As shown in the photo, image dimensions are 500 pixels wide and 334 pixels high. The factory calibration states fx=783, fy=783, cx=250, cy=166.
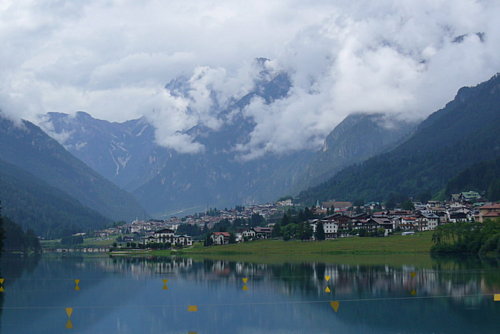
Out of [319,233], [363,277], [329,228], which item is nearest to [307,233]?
[319,233]

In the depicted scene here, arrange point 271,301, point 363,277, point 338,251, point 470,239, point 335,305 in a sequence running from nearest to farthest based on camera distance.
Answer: point 335,305 → point 271,301 → point 363,277 → point 470,239 → point 338,251

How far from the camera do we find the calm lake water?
62.1 meters

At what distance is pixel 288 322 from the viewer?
209 ft

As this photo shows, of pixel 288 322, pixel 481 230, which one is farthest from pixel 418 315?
pixel 481 230

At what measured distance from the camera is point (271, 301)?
74.8 m

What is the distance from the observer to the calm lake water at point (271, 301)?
204ft

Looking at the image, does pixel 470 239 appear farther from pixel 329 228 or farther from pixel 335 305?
pixel 335 305

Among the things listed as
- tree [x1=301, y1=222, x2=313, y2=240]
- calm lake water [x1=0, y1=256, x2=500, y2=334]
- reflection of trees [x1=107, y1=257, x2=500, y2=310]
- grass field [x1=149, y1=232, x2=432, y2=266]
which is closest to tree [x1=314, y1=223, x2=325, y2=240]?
tree [x1=301, y1=222, x2=313, y2=240]

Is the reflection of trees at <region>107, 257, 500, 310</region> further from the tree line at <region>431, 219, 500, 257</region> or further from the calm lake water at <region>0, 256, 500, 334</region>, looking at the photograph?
the tree line at <region>431, 219, 500, 257</region>

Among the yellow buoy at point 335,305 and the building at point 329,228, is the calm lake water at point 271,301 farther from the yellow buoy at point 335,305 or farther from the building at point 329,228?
the building at point 329,228

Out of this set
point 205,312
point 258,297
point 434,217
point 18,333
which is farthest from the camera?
point 434,217

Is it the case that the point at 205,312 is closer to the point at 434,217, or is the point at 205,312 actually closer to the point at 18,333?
the point at 18,333

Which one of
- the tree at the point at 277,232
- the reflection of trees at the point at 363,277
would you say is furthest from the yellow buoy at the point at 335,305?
the tree at the point at 277,232

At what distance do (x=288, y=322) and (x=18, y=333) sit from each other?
69.7ft
